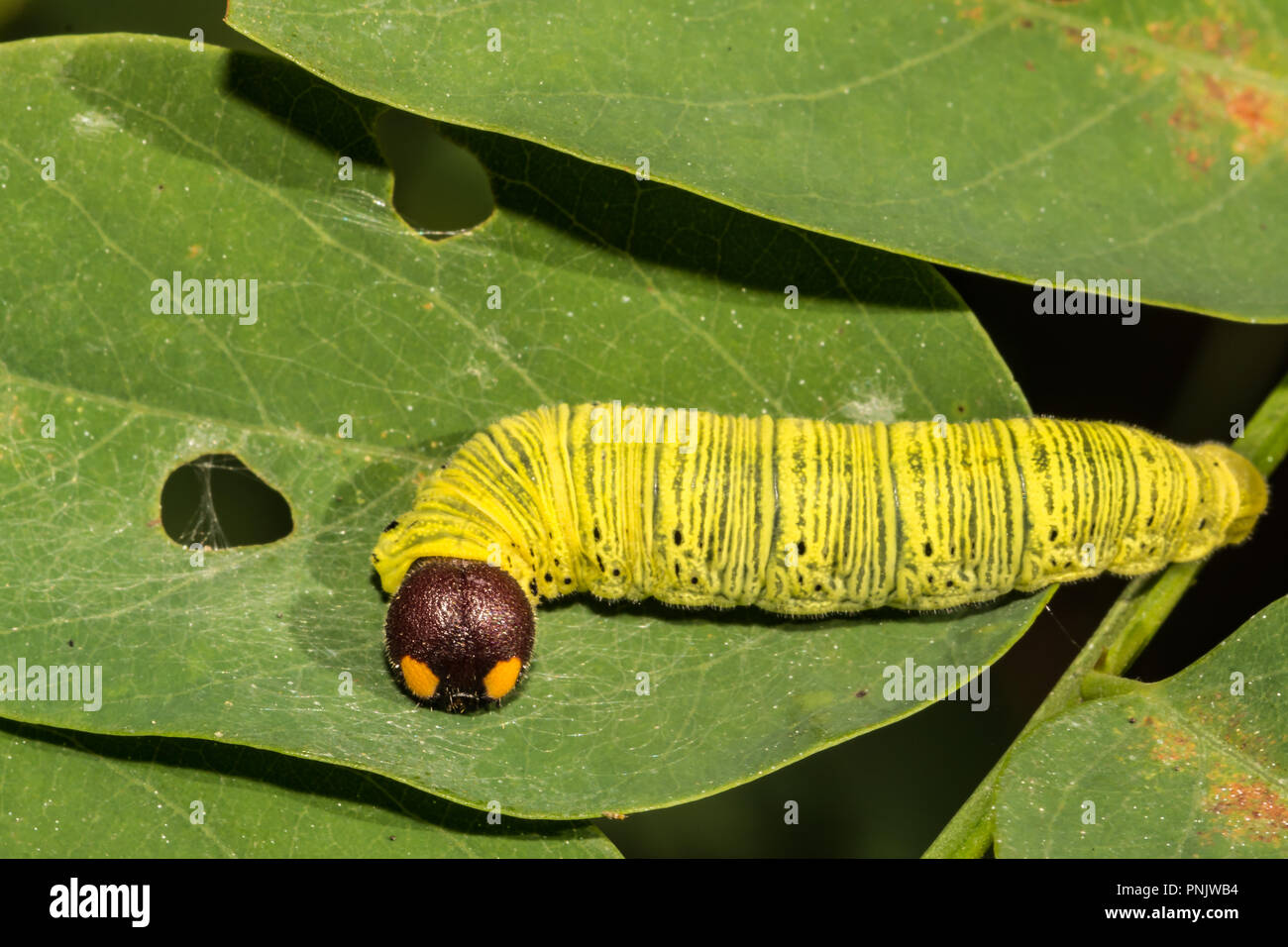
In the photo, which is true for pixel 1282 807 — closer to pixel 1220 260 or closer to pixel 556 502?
pixel 1220 260

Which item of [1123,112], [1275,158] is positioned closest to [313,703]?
[1123,112]

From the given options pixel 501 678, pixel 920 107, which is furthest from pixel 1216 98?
pixel 501 678

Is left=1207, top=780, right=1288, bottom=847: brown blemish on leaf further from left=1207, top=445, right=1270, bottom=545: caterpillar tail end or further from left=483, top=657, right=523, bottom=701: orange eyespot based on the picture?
left=483, top=657, right=523, bottom=701: orange eyespot

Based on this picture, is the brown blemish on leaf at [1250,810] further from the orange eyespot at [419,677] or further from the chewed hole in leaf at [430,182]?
the chewed hole in leaf at [430,182]

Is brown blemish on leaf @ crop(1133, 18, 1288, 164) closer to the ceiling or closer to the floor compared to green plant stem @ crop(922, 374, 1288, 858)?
closer to the ceiling

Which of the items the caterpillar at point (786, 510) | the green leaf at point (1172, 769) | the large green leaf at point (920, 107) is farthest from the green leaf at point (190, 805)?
the large green leaf at point (920, 107)

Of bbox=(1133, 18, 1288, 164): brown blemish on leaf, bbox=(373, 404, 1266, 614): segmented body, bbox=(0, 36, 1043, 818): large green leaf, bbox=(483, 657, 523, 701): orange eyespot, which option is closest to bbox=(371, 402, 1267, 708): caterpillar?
bbox=(373, 404, 1266, 614): segmented body
